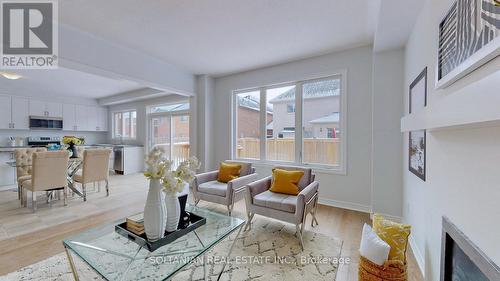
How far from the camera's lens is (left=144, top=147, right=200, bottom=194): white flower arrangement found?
56.9 inches

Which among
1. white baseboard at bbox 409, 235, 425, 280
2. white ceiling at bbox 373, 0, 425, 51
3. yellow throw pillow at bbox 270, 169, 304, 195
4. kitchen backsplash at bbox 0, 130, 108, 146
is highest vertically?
white ceiling at bbox 373, 0, 425, 51

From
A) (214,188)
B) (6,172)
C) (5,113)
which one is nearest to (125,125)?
(5,113)

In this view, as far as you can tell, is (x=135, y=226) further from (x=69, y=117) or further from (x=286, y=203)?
(x=69, y=117)

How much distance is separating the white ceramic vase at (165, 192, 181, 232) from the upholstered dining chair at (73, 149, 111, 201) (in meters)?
3.12

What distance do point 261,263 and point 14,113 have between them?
23.8 feet

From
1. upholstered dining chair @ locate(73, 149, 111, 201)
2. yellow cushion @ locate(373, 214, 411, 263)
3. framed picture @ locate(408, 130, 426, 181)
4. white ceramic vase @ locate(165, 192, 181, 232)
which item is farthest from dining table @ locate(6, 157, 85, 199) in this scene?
framed picture @ locate(408, 130, 426, 181)

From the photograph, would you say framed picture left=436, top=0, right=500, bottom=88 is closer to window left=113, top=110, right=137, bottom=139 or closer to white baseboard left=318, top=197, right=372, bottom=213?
white baseboard left=318, top=197, right=372, bottom=213

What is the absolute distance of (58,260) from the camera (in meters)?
1.98

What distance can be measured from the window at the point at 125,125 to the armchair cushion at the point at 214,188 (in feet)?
16.3

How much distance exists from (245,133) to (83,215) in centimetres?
313

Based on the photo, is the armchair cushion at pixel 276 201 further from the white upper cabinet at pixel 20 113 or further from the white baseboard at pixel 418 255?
the white upper cabinet at pixel 20 113

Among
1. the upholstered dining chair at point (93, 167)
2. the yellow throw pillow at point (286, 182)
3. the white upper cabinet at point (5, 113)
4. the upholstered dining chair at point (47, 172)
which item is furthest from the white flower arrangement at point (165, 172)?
the white upper cabinet at point (5, 113)

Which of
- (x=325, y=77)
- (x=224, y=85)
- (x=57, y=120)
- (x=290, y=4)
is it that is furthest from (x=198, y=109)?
(x=57, y=120)

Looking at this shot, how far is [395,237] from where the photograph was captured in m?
1.69
